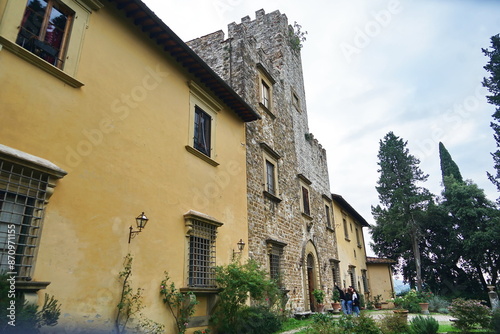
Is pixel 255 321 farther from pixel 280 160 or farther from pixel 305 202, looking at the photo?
pixel 305 202

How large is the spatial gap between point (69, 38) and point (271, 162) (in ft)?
27.3

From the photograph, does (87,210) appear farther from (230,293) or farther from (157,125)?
(230,293)

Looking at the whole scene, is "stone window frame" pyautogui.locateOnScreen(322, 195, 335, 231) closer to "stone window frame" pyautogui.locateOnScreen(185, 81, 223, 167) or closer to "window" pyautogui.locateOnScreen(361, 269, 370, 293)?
"window" pyautogui.locateOnScreen(361, 269, 370, 293)

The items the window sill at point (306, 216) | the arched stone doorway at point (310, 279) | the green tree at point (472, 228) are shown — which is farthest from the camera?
the green tree at point (472, 228)

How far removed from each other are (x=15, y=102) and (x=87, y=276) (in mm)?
2796

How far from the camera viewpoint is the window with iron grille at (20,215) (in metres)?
4.41

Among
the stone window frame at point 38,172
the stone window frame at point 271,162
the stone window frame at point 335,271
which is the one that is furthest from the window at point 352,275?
the stone window frame at point 38,172

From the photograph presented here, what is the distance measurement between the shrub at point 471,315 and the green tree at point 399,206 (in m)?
19.3

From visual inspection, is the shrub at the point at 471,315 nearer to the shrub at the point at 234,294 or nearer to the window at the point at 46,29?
the shrub at the point at 234,294

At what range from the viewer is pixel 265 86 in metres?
14.2

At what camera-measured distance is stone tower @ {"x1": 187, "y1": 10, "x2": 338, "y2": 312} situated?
1173 centimetres

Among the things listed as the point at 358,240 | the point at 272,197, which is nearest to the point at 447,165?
the point at 358,240

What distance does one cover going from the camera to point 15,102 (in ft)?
15.7

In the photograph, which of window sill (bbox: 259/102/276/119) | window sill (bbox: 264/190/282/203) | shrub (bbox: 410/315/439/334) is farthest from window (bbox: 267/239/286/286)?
window sill (bbox: 259/102/276/119)
